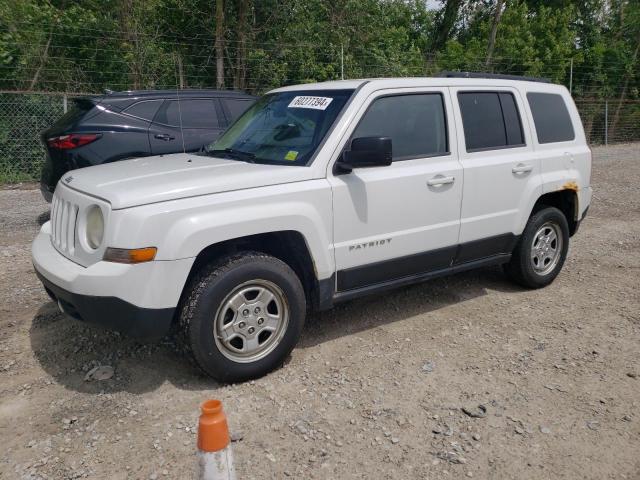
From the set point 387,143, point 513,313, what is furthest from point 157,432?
point 513,313

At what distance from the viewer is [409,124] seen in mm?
4234

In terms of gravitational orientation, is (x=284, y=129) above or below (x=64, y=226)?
above

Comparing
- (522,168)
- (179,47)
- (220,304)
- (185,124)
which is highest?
(179,47)

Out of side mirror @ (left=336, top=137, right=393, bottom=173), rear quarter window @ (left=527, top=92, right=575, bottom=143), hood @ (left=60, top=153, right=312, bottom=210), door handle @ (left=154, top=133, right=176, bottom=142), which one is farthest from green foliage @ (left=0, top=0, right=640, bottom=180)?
rear quarter window @ (left=527, top=92, right=575, bottom=143)

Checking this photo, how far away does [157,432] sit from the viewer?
3109 millimetres

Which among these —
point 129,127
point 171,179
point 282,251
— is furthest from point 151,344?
point 129,127

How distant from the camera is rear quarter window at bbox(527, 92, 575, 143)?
16.7ft

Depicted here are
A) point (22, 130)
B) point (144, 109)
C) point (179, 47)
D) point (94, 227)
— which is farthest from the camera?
point (179, 47)

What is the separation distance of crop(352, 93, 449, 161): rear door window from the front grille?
191cm

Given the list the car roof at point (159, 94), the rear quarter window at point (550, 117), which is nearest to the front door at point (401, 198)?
the rear quarter window at point (550, 117)

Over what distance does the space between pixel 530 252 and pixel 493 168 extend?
39.8 inches

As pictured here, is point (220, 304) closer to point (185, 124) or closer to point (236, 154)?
point (236, 154)

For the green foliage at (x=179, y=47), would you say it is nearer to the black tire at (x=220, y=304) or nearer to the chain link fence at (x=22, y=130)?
the chain link fence at (x=22, y=130)

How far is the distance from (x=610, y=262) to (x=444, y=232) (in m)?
2.82
